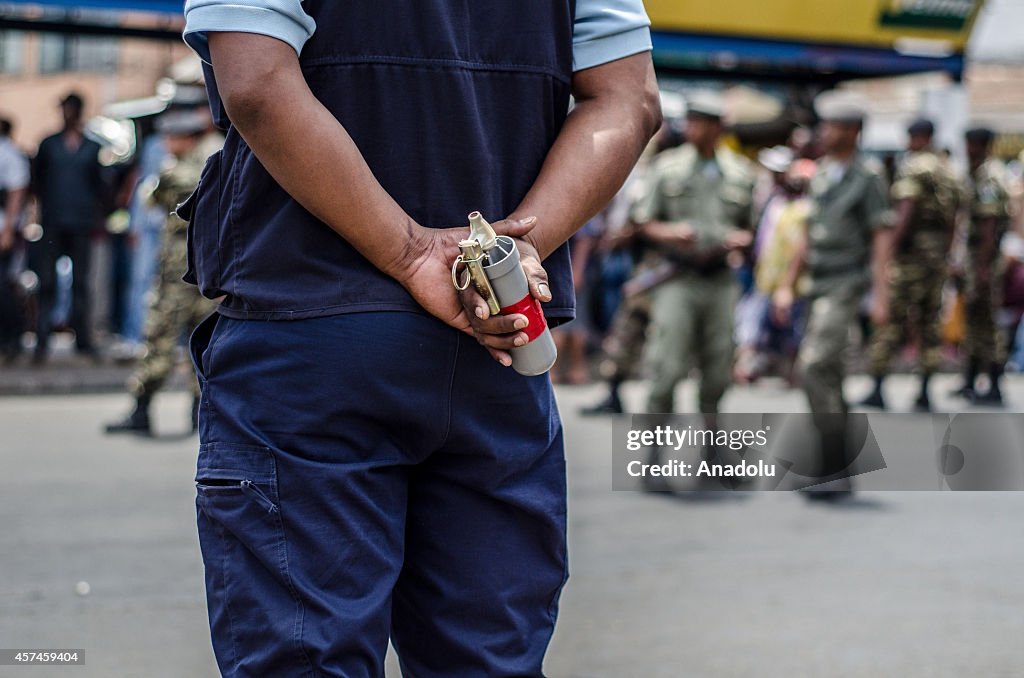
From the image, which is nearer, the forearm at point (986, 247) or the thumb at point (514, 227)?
the thumb at point (514, 227)

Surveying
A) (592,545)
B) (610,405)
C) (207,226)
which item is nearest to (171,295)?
(610,405)

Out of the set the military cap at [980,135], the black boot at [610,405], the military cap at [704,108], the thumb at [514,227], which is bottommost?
the black boot at [610,405]

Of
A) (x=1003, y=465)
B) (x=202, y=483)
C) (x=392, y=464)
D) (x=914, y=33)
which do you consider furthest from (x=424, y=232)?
(x=914, y=33)

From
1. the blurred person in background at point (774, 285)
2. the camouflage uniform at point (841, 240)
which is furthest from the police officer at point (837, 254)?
the blurred person in background at point (774, 285)

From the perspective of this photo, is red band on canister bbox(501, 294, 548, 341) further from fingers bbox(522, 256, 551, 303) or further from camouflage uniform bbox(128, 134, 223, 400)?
camouflage uniform bbox(128, 134, 223, 400)

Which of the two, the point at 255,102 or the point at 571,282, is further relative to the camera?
the point at 571,282

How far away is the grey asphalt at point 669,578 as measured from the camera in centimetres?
Answer: 402

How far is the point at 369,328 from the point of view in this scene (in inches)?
71.6

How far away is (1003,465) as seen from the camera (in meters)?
6.67

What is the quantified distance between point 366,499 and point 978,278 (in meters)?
9.67

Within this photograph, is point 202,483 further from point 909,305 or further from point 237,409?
point 909,305

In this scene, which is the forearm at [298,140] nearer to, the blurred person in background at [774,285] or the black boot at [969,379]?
the blurred person in background at [774,285]

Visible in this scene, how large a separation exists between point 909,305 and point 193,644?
722 cm

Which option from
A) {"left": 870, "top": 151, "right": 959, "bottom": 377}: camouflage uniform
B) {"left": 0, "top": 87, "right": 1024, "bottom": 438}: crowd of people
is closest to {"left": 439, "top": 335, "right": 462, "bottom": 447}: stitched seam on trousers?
{"left": 0, "top": 87, "right": 1024, "bottom": 438}: crowd of people
